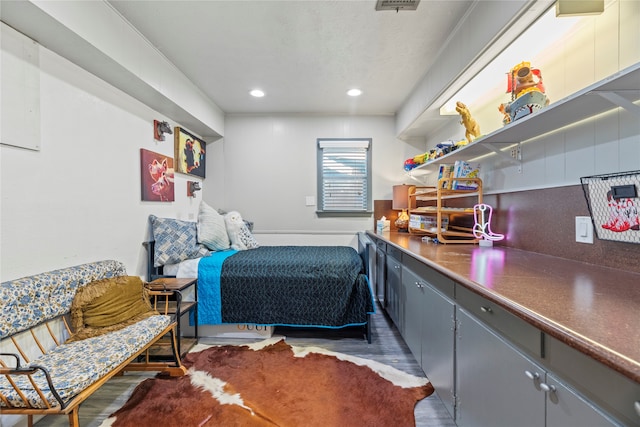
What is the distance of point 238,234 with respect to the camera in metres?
3.07

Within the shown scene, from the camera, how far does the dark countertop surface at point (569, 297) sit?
54cm

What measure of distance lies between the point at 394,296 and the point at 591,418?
174 cm

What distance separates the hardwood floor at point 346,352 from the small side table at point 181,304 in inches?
6.2

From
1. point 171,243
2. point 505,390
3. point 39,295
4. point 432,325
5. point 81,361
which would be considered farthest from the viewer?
point 171,243

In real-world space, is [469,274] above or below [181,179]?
below

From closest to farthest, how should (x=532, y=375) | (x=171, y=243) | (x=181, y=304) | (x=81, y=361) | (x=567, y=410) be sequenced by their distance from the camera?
(x=567, y=410), (x=532, y=375), (x=81, y=361), (x=181, y=304), (x=171, y=243)

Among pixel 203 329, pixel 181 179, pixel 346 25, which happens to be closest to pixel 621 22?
pixel 346 25

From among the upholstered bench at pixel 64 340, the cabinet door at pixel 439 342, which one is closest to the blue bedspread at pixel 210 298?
the upholstered bench at pixel 64 340

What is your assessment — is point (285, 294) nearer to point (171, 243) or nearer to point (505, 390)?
point (171, 243)

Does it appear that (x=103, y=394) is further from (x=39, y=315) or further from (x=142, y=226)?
(x=142, y=226)

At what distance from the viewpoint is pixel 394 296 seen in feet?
7.67

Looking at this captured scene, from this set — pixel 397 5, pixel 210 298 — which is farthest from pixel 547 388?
pixel 210 298

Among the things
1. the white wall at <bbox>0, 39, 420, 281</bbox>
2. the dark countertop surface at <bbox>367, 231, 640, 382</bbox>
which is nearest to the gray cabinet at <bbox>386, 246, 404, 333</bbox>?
the dark countertop surface at <bbox>367, 231, 640, 382</bbox>

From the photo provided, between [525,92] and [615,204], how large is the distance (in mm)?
695
